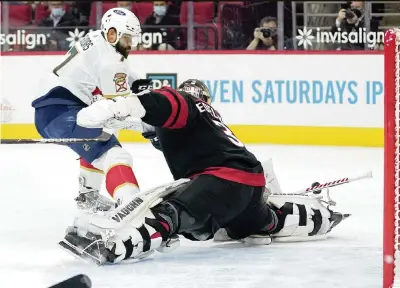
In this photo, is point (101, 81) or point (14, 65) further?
point (14, 65)

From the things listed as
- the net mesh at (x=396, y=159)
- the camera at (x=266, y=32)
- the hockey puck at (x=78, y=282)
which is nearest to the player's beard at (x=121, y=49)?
the net mesh at (x=396, y=159)

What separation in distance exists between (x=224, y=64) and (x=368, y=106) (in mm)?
1154

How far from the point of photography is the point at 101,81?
14.3ft

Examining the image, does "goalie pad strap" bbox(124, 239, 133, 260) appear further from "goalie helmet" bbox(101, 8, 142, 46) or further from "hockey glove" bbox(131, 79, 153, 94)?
"goalie helmet" bbox(101, 8, 142, 46)

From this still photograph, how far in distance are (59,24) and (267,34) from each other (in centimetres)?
168

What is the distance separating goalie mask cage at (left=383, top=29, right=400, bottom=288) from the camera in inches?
114

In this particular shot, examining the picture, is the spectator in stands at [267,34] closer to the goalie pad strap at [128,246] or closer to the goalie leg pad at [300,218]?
the goalie leg pad at [300,218]

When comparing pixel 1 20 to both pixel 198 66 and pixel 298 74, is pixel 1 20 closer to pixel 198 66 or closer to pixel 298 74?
pixel 198 66

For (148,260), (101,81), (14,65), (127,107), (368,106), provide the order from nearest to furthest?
(127,107) < (148,260) < (101,81) < (368,106) < (14,65)

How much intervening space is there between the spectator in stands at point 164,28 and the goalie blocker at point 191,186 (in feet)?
14.0

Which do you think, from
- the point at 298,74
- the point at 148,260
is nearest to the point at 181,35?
the point at 298,74

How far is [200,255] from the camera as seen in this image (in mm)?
3709

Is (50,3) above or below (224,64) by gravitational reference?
above

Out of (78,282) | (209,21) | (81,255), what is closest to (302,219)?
(81,255)
